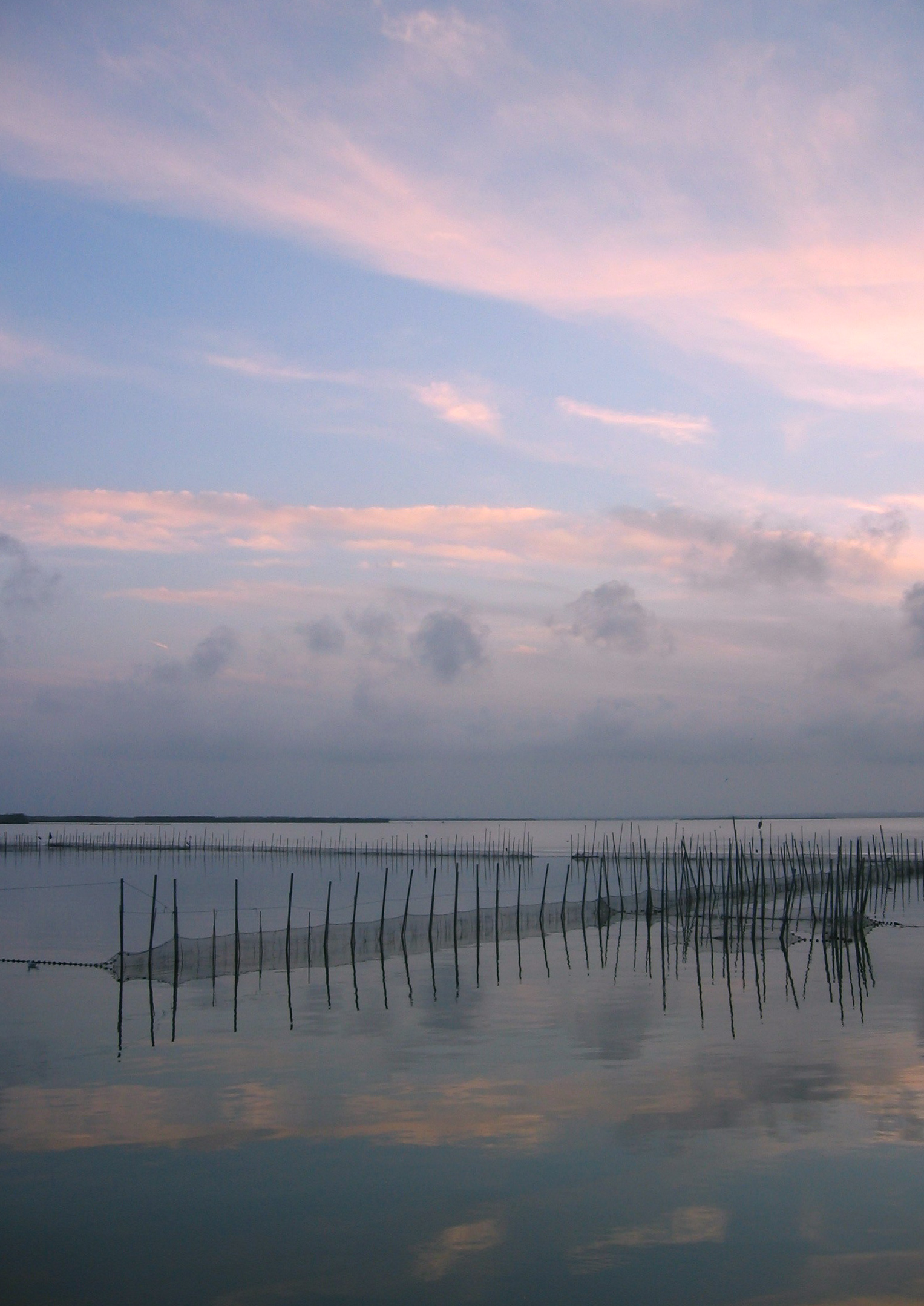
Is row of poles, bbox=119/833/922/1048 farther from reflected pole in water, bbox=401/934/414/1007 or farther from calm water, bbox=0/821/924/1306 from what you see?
calm water, bbox=0/821/924/1306

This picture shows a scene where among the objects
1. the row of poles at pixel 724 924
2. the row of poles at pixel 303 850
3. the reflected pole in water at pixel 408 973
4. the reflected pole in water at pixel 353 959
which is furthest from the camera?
the row of poles at pixel 303 850

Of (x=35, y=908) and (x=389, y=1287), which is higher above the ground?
(x=389, y=1287)

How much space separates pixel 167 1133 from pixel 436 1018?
21.2 feet

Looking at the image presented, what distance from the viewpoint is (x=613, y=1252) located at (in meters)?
8.05

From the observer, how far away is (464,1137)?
1071 centimetres

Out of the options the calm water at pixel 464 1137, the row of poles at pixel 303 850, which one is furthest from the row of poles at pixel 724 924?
the row of poles at pixel 303 850

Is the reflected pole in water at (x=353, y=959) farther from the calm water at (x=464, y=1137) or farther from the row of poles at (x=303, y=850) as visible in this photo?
the row of poles at (x=303, y=850)

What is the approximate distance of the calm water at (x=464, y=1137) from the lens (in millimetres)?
7805

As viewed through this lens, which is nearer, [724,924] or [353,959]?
[353,959]

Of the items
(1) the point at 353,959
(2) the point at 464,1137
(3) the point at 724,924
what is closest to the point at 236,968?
(1) the point at 353,959

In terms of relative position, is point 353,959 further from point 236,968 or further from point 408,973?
point 236,968

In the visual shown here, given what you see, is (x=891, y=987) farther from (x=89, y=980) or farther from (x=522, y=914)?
(x=89, y=980)

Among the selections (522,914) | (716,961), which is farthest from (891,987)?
(522,914)

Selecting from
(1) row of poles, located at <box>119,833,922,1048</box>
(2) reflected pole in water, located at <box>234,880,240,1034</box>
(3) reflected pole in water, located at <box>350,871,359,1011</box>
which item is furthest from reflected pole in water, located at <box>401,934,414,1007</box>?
(2) reflected pole in water, located at <box>234,880,240,1034</box>
